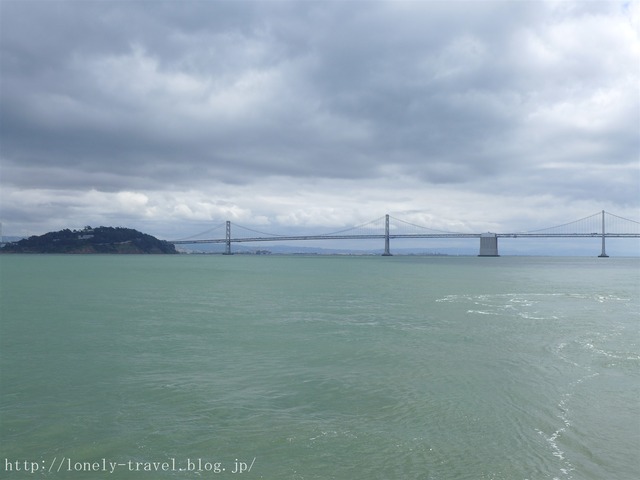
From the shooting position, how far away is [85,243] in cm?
12825

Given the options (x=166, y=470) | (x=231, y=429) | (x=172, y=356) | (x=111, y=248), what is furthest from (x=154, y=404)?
(x=111, y=248)

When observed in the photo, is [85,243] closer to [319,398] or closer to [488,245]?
[488,245]

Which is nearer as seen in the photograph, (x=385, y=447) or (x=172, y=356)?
(x=385, y=447)

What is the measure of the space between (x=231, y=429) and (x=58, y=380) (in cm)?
401

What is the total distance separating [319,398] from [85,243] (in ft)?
445

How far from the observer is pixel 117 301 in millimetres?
21156

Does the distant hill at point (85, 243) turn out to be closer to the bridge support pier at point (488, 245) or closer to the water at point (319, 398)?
the bridge support pier at point (488, 245)

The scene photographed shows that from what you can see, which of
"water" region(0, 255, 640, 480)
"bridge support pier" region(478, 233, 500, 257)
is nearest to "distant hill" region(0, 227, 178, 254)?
"bridge support pier" region(478, 233, 500, 257)

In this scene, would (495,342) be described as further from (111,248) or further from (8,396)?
(111,248)

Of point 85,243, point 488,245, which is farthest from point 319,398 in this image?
point 85,243

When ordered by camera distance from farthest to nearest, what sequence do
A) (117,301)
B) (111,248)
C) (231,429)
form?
(111,248) < (117,301) < (231,429)

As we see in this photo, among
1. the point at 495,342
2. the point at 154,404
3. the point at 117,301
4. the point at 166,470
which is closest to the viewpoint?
the point at 166,470

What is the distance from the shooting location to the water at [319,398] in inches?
206

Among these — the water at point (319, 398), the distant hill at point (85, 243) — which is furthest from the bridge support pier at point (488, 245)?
the water at point (319, 398)
